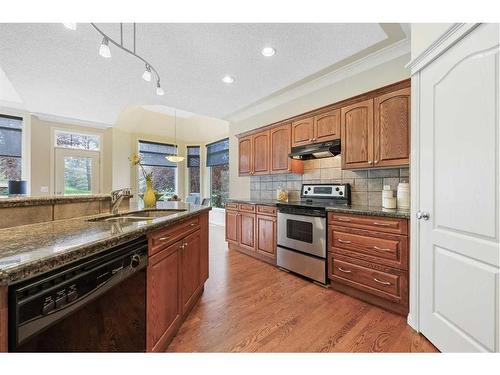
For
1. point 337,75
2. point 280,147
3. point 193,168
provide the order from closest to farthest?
point 337,75, point 280,147, point 193,168

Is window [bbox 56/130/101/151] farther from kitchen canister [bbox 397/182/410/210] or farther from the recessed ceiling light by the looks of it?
kitchen canister [bbox 397/182/410/210]

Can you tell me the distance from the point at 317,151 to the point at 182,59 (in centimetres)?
199

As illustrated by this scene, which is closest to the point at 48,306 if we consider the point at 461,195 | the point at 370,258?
the point at 461,195

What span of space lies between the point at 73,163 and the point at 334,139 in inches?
238

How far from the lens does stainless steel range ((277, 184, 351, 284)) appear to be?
2.54 metres

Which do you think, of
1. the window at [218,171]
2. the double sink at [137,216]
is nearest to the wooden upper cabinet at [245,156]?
the window at [218,171]

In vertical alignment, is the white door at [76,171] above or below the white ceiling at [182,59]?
below

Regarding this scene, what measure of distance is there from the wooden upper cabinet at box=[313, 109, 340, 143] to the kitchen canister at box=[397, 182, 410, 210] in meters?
0.88

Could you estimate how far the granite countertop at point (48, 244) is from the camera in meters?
0.68

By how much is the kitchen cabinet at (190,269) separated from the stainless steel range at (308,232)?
1241 millimetres

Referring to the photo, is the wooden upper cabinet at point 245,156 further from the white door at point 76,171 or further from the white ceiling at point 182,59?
the white door at point 76,171

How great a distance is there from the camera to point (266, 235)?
10.7ft

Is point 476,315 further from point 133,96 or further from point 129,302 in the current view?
point 133,96

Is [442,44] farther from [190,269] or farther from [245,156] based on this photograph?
[245,156]
